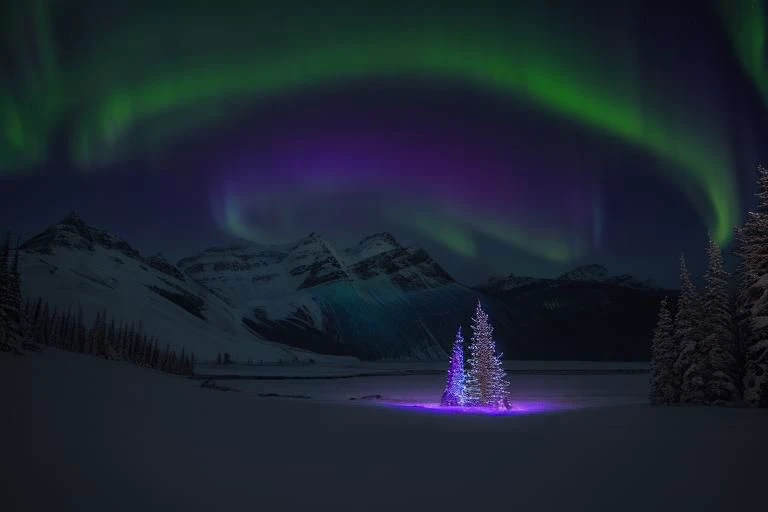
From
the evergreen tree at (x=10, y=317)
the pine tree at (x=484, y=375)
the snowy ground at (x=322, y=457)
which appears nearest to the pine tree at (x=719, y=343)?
the snowy ground at (x=322, y=457)

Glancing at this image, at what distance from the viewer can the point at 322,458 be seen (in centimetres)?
1658

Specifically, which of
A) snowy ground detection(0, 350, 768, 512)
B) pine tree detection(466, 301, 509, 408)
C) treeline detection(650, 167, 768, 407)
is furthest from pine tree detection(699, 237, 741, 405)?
pine tree detection(466, 301, 509, 408)

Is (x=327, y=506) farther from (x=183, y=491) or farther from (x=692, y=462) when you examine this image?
(x=692, y=462)

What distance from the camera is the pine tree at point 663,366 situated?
36750mm

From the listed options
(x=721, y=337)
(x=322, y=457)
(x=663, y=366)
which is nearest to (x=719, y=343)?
(x=721, y=337)

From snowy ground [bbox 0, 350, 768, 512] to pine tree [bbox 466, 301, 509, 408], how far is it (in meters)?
12.8

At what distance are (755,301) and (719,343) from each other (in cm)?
392

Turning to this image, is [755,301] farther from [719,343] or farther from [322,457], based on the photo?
[322,457]

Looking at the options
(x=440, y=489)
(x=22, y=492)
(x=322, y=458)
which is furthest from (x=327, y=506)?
(x=22, y=492)

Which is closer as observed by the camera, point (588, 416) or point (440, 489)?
point (440, 489)

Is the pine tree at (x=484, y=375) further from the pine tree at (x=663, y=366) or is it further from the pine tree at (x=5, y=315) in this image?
the pine tree at (x=5, y=315)

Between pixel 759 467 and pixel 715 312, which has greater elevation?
pixel 715 312

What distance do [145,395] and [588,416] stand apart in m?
22.0

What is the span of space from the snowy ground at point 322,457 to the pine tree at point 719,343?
759 cm
